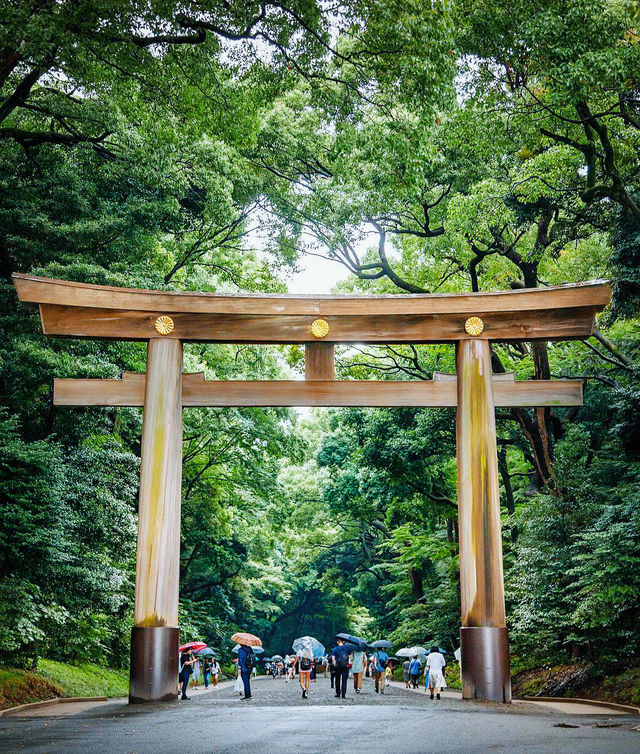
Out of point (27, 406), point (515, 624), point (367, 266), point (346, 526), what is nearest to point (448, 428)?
point (367, 266)

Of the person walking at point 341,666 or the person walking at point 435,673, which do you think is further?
the person walking at point 435,673

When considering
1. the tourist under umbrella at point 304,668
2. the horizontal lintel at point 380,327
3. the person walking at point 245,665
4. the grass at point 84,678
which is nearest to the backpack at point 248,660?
the person walking at point 245,665

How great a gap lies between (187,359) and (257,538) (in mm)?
13636

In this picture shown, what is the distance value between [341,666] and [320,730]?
23.0ft

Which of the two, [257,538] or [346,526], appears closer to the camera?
[257,538]

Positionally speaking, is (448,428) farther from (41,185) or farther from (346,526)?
(346,526)

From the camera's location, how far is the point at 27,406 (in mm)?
15430

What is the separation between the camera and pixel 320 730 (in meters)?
7.52

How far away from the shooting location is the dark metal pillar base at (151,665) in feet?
33.6

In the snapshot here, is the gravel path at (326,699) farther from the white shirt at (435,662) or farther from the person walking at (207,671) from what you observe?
the person walking at (207,671)

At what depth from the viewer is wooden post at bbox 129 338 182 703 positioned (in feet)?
33.7

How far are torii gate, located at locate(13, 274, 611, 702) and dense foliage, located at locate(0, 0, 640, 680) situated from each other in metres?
2.21

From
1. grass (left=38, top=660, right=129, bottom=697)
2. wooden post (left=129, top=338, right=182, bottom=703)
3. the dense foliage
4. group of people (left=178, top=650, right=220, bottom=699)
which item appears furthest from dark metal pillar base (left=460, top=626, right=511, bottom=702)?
grass (left=38, top=660, right=129, bottom=697)

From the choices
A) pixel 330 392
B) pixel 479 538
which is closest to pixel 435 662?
pixel 479 538
